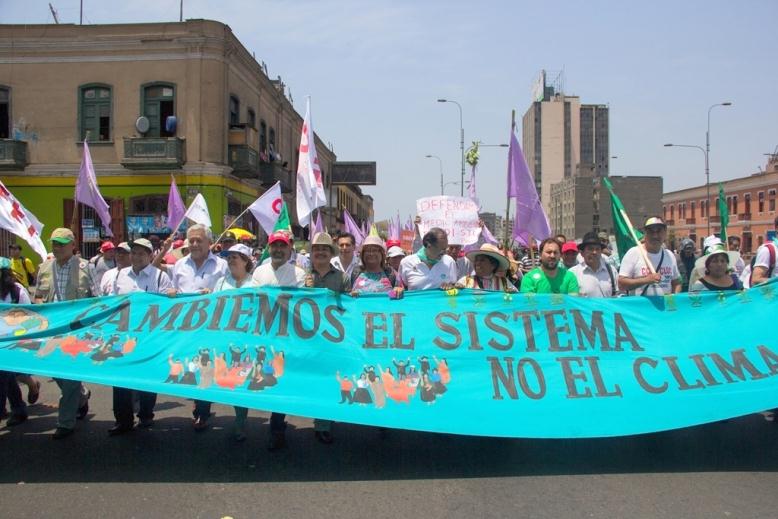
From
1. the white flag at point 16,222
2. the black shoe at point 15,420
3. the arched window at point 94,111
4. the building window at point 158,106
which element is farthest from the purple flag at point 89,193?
the arched window at point 94,111

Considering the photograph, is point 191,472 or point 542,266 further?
point 542,266

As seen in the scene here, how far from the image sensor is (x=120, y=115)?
942 inches

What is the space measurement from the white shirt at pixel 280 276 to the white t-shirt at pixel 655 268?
10.0ft

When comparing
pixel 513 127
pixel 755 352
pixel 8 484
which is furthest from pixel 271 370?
pixel 513 127

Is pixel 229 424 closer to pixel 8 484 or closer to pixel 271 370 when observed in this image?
pixel 271 370

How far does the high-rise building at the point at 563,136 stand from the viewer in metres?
155

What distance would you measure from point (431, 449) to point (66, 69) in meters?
23.3

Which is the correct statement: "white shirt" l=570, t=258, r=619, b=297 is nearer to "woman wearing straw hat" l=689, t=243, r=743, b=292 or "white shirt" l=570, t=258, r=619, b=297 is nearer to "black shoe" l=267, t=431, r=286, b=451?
"woman wearing straw hat" l=689, t=243, r=743, b=292

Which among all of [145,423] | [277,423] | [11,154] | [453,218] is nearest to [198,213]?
[453,218]

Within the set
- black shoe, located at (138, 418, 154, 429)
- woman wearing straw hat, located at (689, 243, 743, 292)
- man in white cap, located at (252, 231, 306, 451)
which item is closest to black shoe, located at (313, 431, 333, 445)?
man in white cap, located at (252, 231, 306, 451)

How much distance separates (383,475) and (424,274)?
6.65 ft

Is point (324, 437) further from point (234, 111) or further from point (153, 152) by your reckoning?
point (234, 111)

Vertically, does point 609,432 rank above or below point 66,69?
below

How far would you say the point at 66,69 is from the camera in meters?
23.9
